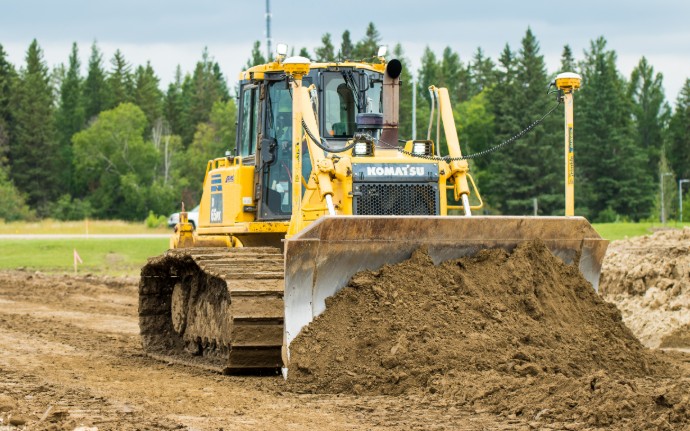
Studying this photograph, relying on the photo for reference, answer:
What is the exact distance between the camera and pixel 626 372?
10492 mm

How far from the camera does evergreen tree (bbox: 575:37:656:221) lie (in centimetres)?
8088

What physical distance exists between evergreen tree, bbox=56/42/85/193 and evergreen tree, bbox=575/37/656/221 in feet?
130

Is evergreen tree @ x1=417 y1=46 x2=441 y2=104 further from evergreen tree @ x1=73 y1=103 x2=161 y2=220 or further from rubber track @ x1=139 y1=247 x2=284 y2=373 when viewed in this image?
rubber track @ x1=139 y1=247 x2=284 y2=373

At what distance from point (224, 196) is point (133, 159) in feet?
256

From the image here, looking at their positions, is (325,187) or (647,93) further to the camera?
(647,93)

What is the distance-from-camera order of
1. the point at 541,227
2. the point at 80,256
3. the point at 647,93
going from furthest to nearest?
the point at 647,93 < the point at 80,256 < the point at 541,227

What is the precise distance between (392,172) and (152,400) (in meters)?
3.34

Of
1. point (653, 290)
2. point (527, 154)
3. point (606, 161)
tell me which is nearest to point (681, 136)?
point (606, 161)

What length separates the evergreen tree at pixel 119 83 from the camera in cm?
10375

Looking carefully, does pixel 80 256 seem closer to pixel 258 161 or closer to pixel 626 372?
pixel 258 161

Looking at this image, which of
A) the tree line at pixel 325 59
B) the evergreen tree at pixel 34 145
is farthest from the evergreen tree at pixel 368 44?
the evergreen tree at pixel 34 145

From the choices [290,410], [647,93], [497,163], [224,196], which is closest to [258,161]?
[224,196]

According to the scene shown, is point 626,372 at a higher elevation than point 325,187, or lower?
lower

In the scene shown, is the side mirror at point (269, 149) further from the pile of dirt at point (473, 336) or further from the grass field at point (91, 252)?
the grass field at point (91, 252)
